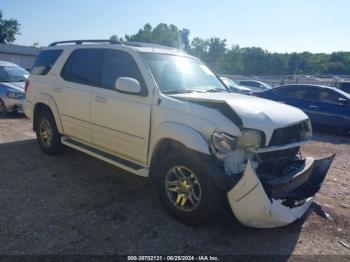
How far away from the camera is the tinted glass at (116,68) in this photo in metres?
4.28

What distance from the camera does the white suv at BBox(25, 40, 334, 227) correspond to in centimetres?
329

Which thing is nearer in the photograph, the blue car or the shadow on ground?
the shadow on ground

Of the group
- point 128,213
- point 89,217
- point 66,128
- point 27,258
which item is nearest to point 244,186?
point 128,213

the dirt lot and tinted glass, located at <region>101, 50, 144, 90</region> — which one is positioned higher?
tinted glass, located at <region>101, 50, 144, 90</region>

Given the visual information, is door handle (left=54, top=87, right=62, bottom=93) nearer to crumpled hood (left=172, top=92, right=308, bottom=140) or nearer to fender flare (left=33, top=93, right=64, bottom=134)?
fender flare (left=33, top=93, right=64, bottom=134)

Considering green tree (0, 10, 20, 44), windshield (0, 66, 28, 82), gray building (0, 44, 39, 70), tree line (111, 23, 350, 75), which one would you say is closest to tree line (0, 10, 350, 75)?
tree line (111, 23, 350, 75)

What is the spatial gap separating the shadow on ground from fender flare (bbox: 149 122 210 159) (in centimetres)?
87

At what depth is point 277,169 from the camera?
3.68 m

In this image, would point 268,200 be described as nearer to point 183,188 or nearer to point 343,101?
point 183,188

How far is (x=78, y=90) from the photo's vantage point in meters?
4.97

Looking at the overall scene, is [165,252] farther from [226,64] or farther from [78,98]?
[226,64]

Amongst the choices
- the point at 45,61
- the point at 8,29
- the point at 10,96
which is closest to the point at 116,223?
the point at 45,61

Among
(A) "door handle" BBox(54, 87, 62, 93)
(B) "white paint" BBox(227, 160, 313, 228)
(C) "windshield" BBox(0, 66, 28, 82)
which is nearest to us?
(B) "white paint" BBox(227, 160, 313, 228)

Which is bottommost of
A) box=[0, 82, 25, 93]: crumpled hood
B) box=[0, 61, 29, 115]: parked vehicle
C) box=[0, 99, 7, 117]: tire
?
box=[0, 99, 7, 117]: tire
